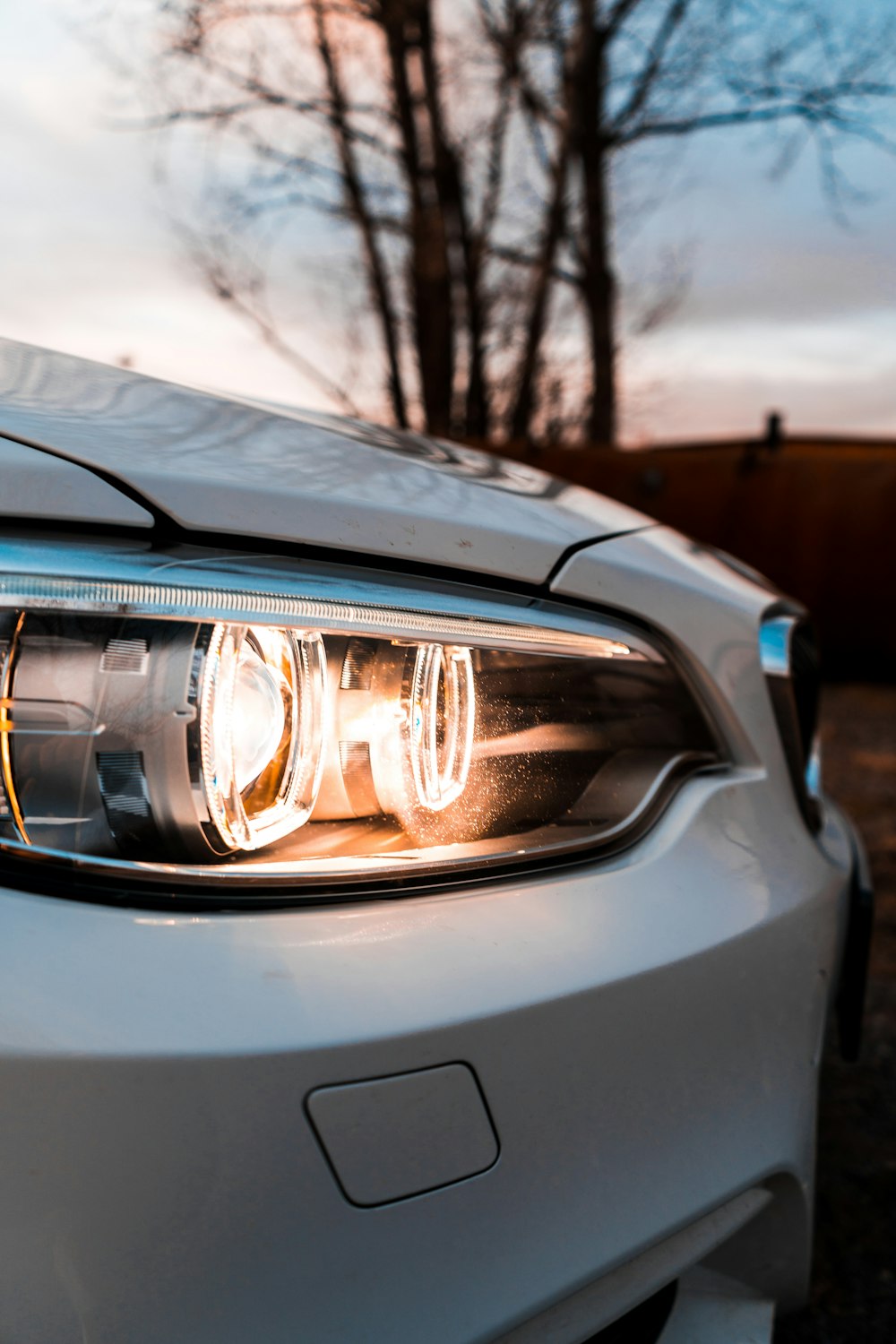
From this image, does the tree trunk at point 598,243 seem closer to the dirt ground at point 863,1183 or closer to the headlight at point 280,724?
the dirt ground at point 863,1183

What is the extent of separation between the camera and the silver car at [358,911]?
0.60m

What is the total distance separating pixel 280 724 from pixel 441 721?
0.43 feet

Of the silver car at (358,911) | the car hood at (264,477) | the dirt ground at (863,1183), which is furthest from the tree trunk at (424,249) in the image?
the silver car at (358,911)

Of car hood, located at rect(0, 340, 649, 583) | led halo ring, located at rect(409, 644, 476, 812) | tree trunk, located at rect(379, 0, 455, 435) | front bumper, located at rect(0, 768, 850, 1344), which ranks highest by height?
tree trunk, located at rect(379, 0, 455, 435)

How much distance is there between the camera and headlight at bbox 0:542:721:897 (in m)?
0.68

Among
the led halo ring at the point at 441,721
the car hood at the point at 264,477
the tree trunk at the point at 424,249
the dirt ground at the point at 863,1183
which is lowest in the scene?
the dirt ground at the point at 863,1183

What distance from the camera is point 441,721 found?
2.61ft

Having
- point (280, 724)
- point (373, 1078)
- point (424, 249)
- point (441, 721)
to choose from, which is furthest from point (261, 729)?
point (424, 249)

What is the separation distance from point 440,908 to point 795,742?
52cm

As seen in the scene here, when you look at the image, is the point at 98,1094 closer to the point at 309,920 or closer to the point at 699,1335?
the point at 309,920

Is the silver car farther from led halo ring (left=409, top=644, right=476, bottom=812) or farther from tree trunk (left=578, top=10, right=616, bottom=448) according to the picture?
tree trunk (left=578, top=10, right=616, bottom=448)

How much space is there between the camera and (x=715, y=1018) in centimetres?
84

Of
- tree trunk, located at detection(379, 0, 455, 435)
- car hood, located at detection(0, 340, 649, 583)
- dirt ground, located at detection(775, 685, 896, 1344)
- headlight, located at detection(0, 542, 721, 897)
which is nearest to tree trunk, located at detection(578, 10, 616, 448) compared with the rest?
tree trunk, located at detection(379, 0, 455, 435)

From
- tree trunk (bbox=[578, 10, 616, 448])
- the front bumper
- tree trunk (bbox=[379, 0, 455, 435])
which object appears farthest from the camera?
tree trunk (bbox=[578, 10, 616, 448])
